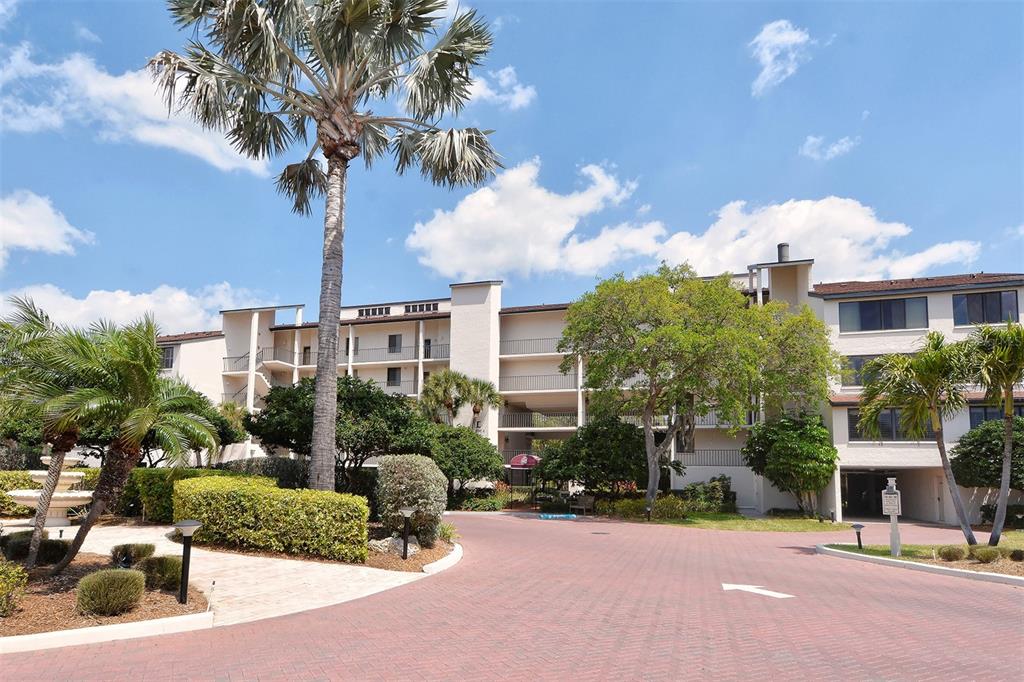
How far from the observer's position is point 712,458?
116ft

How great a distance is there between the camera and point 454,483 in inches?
1329

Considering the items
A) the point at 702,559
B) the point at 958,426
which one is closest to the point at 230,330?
the point at 702,559

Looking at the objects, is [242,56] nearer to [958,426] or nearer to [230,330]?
[958,426]

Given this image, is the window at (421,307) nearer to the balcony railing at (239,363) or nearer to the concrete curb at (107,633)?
the balcony railing at (239,363)

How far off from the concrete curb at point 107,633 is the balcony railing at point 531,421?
106 ft

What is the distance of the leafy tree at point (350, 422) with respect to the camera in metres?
19.3

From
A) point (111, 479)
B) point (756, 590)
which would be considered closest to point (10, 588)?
point (111, 479)

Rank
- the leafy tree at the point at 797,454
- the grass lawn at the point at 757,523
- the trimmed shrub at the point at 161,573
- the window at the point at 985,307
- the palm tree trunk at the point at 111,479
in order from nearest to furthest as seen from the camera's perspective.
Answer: the trimmed shrub at the point at 161,573
the palm tree trunk at the point at 111,479
the grass lawn at the point at 757,523
the leafy tree at the point at 797,454
the window at the point at 985,307

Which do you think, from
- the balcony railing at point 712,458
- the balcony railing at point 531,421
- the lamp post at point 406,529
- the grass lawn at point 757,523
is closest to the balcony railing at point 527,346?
the balcony railing at point 531,421

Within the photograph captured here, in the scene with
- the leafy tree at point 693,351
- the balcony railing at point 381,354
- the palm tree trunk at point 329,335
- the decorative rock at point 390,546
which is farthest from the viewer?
the balcony railing at point 381,354

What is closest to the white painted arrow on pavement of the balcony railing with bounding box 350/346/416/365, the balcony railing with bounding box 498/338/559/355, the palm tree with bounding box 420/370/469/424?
the palm tree with bounding box 420/370/469/424

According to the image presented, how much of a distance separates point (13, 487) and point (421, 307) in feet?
95.9

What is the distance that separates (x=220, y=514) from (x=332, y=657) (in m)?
7.23

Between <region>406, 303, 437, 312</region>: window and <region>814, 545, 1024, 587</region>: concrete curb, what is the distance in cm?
3151
